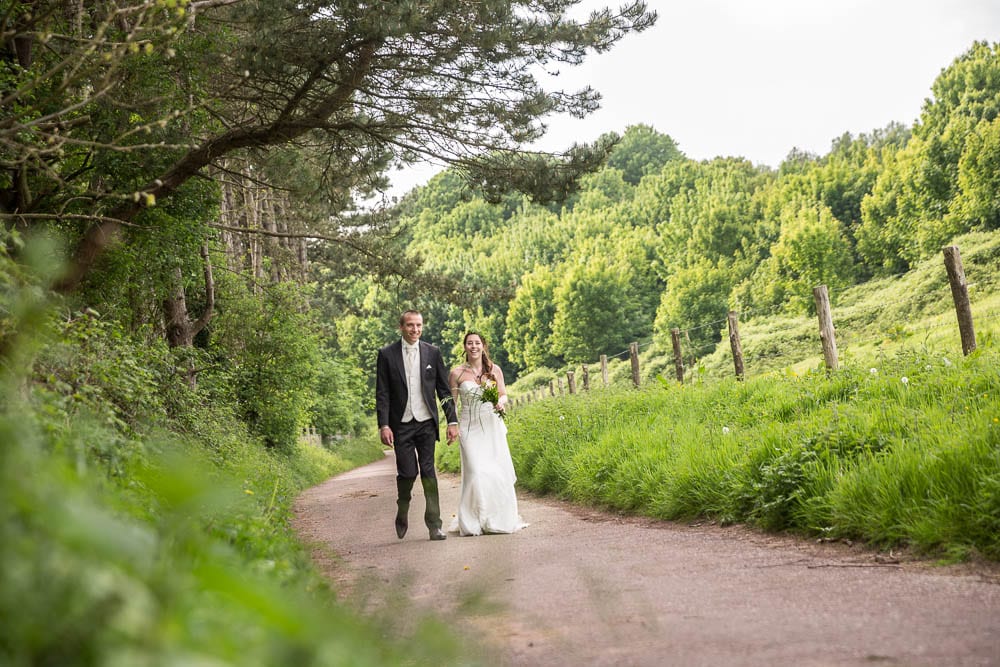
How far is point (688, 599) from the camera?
496cm

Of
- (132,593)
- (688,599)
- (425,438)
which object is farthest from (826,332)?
(132,593)

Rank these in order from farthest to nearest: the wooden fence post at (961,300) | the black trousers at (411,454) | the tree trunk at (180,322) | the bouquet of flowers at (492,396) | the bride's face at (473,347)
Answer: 1. the tree trunk at (180,322)
2. the bride's face at (473,347)
3. the bouquet of flowers at (492,396)
4. the wooden fence post at (961,300)
5. the black trousers at (411,454)

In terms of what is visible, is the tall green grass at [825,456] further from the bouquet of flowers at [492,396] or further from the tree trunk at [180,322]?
the tree trunk at [180,322]

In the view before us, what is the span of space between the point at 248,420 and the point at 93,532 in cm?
2347

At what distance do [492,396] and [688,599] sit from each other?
556cm

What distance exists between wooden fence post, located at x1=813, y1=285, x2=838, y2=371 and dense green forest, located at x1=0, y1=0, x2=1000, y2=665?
4257mm

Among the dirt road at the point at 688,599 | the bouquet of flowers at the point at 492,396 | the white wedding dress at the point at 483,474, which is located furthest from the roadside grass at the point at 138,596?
the bouquet of flowers at the point at 492,396

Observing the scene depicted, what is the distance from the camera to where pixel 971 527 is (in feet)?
17.8

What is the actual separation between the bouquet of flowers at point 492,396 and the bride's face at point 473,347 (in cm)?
37

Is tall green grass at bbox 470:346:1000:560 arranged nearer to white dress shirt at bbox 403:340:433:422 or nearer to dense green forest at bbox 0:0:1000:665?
white dress shirt at bbox 403:340:433:422

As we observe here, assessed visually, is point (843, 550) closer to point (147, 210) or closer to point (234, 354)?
point (147, 210)

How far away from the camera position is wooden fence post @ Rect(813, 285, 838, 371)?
11705 millimetres

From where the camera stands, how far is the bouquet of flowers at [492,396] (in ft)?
33.8

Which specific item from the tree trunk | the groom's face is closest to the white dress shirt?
the groom's face
